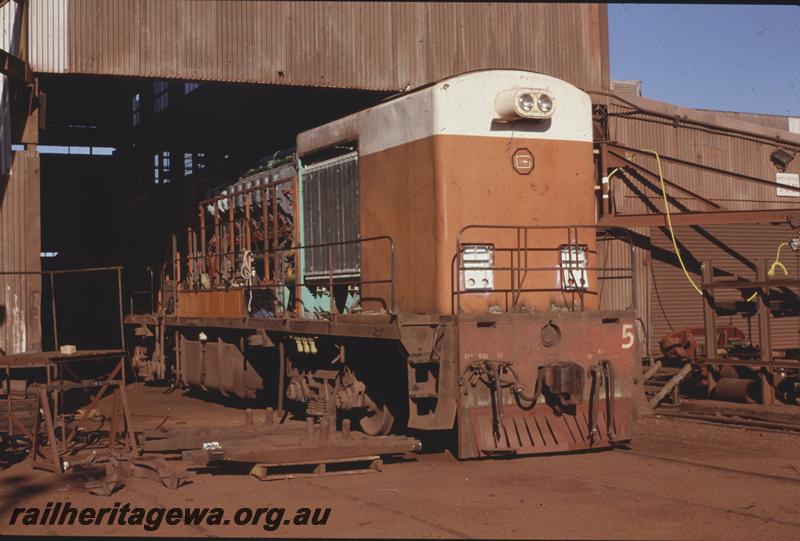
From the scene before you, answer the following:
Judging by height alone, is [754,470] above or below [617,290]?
below

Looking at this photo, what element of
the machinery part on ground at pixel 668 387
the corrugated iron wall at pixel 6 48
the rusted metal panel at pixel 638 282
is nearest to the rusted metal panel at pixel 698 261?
the rusted metal panel at pixel 638 282

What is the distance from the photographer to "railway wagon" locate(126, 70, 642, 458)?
884cm

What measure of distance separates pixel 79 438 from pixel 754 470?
24.3 feet

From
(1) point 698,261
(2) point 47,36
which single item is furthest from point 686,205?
(2) point 47,36

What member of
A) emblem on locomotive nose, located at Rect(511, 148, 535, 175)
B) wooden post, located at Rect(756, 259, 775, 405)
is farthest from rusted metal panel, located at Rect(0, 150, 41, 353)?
wooden post, located at Rect(756, 259, 775, 405)

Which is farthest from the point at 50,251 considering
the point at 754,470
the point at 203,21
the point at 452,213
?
the point at 754,470

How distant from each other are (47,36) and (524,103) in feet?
26.3

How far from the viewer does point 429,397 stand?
344 inches

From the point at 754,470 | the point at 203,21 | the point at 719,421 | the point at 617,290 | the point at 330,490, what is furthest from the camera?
the point at 617,290

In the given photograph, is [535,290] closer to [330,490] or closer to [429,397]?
[429,397]

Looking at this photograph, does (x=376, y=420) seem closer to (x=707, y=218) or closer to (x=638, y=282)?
(x=707, y=218)

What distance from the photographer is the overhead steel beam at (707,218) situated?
15.2 metres

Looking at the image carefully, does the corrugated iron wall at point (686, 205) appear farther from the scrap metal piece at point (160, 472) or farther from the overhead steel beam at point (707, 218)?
the scrap metal piece at point (160, 472)

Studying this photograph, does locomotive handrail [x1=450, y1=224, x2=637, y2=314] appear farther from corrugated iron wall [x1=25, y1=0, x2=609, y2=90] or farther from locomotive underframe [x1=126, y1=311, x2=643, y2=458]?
corrugated iron wall [x1=25, y1=0, x2=609, y2=90]
